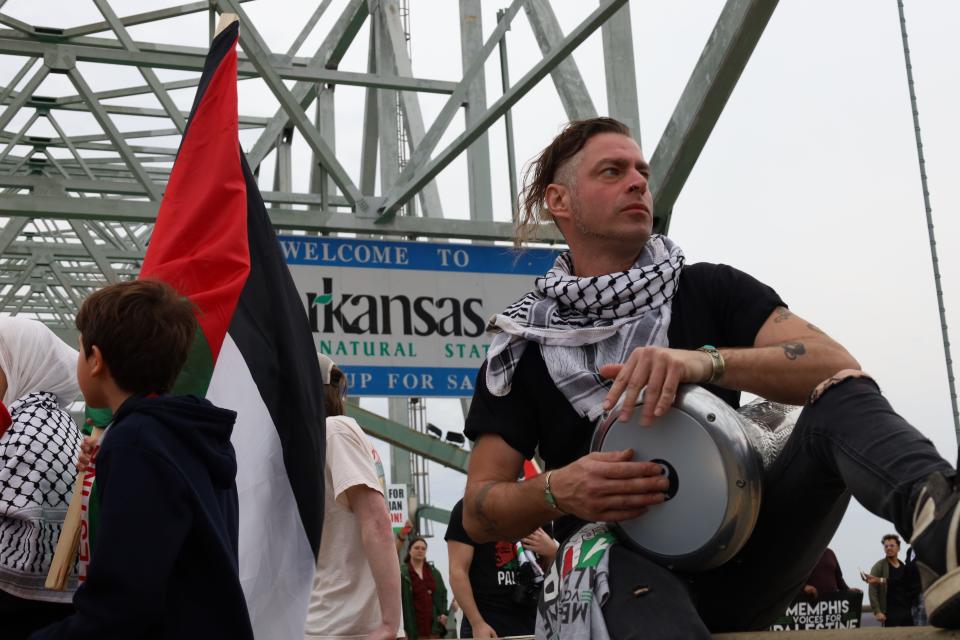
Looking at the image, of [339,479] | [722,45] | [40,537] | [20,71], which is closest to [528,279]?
[722,45]

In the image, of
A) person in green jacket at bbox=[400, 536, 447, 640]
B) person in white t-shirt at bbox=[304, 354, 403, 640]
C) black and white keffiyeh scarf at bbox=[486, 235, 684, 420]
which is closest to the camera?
black and white keffiyeh scarf at bbox=[486, 235, 684, 420]

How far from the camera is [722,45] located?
599 cm

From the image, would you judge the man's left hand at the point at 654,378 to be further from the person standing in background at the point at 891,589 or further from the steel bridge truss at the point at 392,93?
the person standing in background at the point at 891,589

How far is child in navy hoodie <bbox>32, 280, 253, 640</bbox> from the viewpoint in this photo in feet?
7.63

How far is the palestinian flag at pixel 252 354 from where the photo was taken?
11.6ft

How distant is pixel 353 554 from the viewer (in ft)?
15.1

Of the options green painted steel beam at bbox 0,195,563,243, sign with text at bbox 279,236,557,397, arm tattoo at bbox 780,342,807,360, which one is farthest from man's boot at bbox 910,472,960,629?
sign with text at bbox 279,236,557,397

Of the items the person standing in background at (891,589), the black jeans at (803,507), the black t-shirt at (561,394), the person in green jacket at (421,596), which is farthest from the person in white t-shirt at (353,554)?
the person standing in background at (891,589)

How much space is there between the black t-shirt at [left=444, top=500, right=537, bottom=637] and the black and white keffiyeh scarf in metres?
3.86

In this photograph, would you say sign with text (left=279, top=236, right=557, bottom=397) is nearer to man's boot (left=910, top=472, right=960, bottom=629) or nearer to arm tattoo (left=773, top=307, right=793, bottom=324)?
arm tattoo (left=773, top=307, right=793, bottom=324)

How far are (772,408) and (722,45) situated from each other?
371 centimetres

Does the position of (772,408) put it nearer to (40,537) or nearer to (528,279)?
(40,537)

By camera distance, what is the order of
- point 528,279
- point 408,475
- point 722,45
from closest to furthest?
point 722,45
point 528,279
point 408,475

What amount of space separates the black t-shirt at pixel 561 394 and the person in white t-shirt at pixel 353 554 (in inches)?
61.7
